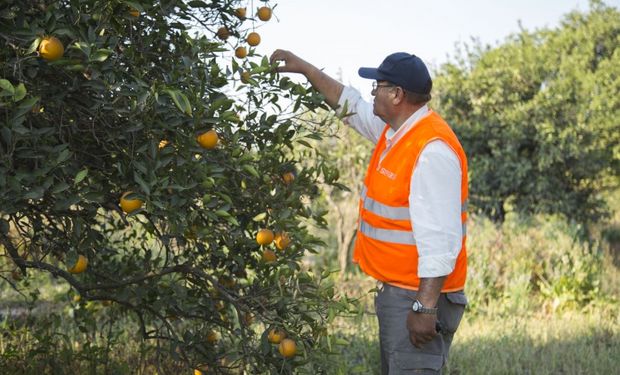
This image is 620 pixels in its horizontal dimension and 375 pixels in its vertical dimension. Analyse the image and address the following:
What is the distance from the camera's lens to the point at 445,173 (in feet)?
9.12

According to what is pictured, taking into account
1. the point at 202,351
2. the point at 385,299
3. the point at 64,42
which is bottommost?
the point at 202,351

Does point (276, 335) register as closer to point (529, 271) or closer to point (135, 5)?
point (135, 5)

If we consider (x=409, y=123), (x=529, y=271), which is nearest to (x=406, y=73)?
(x=409, y=123)

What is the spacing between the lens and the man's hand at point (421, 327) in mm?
2758

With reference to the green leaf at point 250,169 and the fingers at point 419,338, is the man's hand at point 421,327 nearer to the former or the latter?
the fingers at point 419,338

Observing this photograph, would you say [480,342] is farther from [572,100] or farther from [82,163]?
[572,100]

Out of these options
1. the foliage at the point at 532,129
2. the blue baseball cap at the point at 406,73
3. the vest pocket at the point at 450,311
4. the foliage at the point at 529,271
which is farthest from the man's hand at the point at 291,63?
the foliage at the point at 532,129

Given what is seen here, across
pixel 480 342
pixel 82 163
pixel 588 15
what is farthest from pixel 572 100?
pixel 82 163

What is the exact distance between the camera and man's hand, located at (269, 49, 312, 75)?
342cm

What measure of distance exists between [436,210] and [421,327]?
46 centimetres

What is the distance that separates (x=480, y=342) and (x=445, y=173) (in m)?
3.56

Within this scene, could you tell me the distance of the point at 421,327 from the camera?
9.09ft

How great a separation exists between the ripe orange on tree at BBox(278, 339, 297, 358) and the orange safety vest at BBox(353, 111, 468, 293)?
597 mm

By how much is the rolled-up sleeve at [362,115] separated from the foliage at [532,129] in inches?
338
